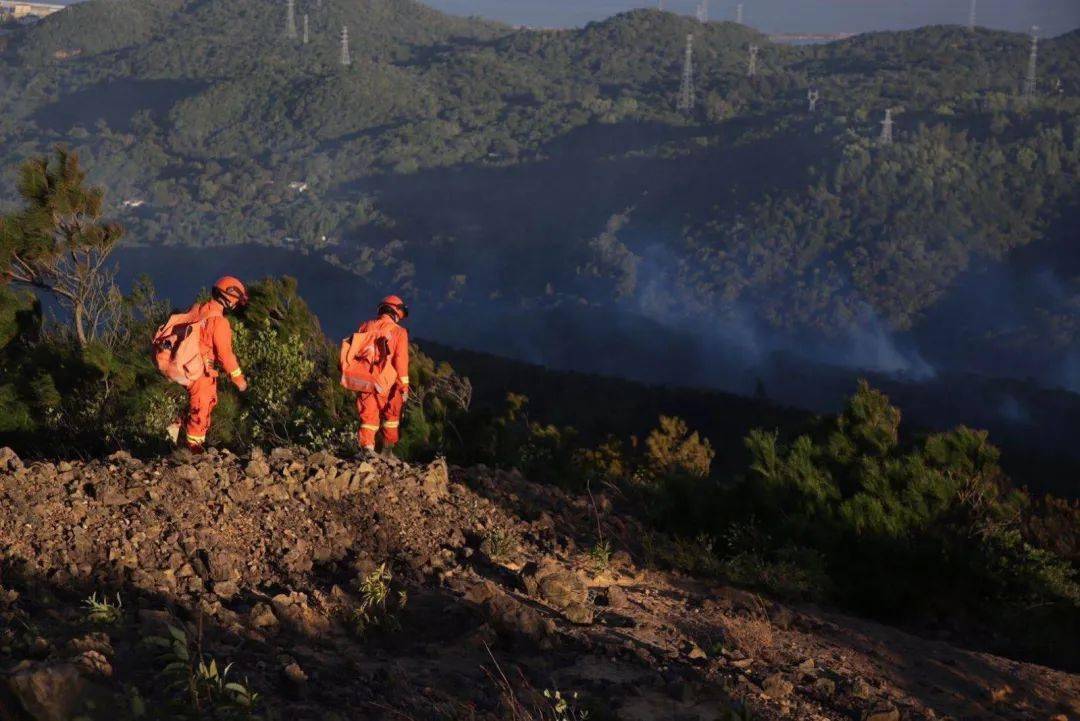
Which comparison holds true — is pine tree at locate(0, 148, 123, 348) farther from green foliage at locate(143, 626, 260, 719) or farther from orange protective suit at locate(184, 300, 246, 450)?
green foliage at locate(143, 626, 260, 719)

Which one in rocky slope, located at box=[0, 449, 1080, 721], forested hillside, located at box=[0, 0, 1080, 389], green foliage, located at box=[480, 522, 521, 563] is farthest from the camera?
forested hillside, located at box=[0, 0, 1080, 389]

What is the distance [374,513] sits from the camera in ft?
20.3

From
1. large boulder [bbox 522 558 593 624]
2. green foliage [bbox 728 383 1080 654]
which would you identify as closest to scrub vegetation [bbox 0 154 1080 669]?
green foliage [bbox 728 383 1080 654]

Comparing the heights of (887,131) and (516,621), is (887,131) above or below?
above

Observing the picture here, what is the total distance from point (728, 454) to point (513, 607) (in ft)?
105

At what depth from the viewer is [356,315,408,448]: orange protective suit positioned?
319 inches

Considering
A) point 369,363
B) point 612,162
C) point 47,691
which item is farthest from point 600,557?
point 612,162

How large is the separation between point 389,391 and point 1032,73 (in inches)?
5034

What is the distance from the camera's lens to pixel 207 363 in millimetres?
7938

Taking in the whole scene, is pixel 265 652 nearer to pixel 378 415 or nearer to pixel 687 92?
pixel 378 415

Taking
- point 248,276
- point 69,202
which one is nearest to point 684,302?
point 248,276

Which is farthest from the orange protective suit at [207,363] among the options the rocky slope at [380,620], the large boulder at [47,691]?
the large boulder at [47,691]

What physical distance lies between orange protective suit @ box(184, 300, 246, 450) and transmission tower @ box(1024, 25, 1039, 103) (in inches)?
4512

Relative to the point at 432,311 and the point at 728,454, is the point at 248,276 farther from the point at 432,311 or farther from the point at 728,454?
the point at 728,454
